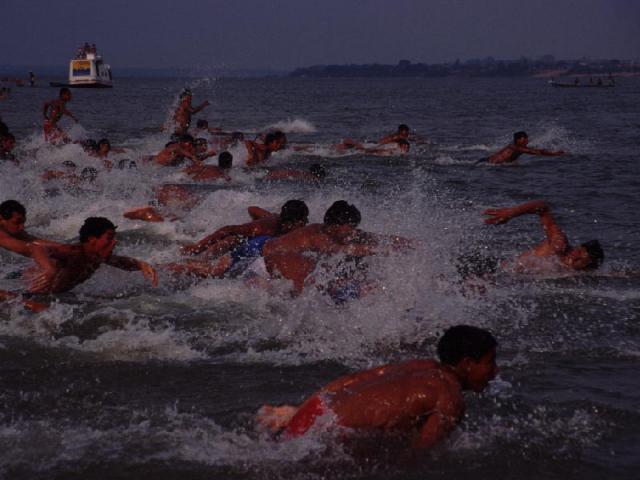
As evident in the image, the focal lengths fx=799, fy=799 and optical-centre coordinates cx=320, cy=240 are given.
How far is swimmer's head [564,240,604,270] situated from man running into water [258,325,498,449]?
4703mm

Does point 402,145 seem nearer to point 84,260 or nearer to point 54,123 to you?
point 54,123

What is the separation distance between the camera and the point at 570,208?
1416 centimetres

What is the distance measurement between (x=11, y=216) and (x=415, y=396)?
4.63m

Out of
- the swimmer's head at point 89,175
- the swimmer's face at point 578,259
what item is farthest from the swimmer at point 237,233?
the swimmer's head at point 89,175

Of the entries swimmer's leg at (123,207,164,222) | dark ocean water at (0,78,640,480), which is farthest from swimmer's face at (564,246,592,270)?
swimmer's leg at (123,207,164,222)

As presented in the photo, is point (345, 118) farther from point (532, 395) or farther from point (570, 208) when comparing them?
point (532, 395)

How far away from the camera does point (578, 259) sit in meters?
8.77

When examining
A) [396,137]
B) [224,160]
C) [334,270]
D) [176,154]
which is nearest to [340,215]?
[334,270]

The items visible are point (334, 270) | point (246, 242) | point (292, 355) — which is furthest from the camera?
point (246, 242)

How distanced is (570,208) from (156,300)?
28.4ft

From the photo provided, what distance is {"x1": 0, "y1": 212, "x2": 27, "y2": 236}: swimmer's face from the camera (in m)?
7.34

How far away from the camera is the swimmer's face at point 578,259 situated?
869 cm

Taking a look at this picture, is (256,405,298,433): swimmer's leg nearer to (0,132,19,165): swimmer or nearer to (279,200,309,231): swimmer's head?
(279,200,309,231): swimmer's head

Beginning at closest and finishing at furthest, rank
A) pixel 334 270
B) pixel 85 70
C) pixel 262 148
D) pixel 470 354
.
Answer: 1. pixel 470 354
2. pixel 334 270
3. pixel 262 148
4. pixel 85 70
